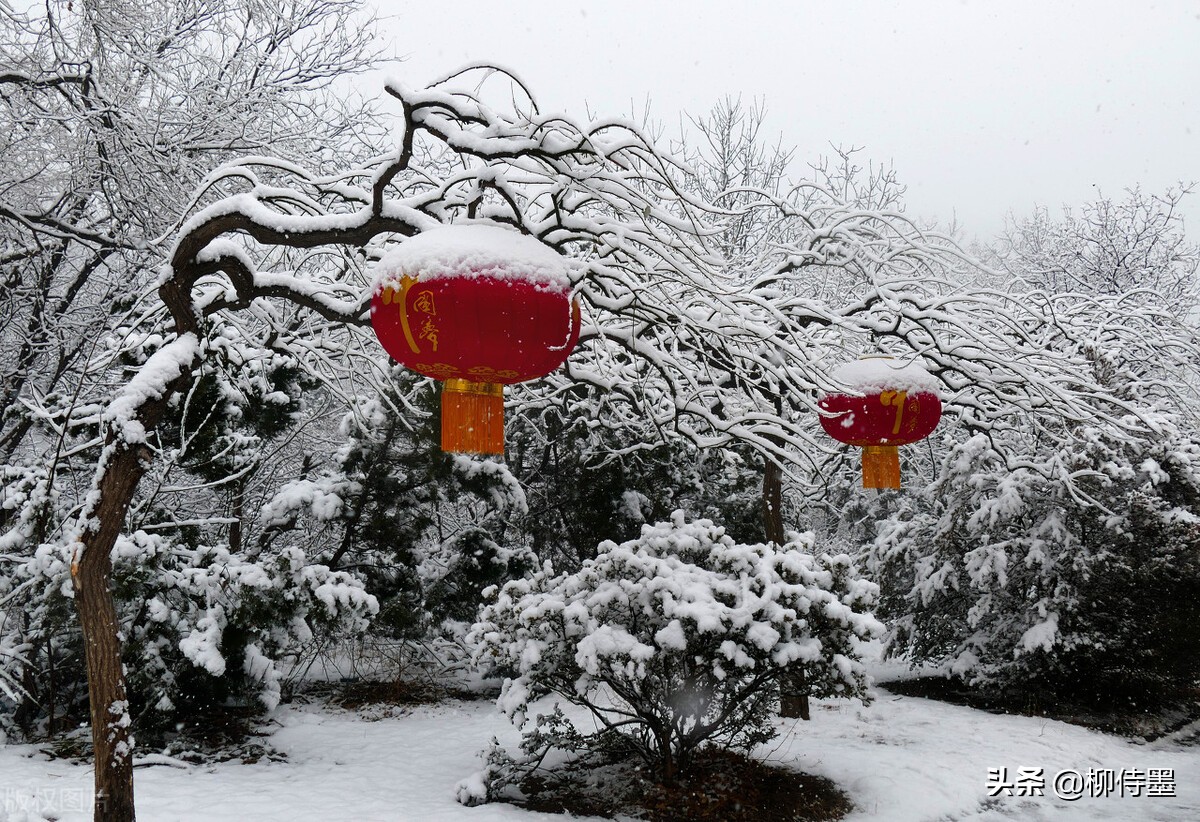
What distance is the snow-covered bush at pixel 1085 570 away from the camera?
8.22 m

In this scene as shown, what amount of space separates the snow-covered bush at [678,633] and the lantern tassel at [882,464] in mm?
739

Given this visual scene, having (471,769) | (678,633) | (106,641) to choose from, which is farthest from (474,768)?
(106,641)

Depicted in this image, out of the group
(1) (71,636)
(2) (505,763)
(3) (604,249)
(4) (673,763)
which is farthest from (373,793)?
(3) (604,249)

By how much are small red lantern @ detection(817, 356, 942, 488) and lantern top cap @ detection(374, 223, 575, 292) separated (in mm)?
2255

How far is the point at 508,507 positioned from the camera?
8914mm

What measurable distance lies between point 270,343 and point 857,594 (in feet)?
12.6

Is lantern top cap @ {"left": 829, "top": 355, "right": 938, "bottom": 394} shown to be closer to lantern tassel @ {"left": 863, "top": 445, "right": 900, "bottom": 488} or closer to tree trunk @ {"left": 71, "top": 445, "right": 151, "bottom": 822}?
lantern tassel @ {"left": 863, "top": 445, "right": 900, "bottom": 488}

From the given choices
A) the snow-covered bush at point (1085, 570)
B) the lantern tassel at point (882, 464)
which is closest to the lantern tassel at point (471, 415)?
the lantern tassel at point (882, 464)

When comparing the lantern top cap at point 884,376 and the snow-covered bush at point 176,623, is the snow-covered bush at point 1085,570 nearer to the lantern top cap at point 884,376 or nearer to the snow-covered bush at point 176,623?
the lantern top cap at point 884,376

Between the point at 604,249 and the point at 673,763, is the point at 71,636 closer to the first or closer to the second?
the point at 673,763

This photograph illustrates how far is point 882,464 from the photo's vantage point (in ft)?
16.2

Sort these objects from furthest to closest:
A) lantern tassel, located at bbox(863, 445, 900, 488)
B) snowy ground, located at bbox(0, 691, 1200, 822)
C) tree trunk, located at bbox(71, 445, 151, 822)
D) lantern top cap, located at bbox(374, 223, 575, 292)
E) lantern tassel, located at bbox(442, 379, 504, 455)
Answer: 1. snowy ground, located at bbox(0, 691, 1200, 822)
2. lantern tassel, located at bbox(863, 445, 900, 488)
3. tree trunk, located at bbox(71, 445, 151, 822)
4. lantern tassel, located at bbox(442, 379, 504, 455)
5. lantern top cap, located at bbox(374, 223, 575, 292)

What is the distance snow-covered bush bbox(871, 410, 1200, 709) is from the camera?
8.22 m

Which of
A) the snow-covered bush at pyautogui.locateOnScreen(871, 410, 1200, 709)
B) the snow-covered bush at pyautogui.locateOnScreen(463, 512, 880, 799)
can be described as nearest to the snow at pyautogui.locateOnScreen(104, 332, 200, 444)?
the snow-covered bush at pyautogui.locateOnScreen(463, 512, 880, 799)
